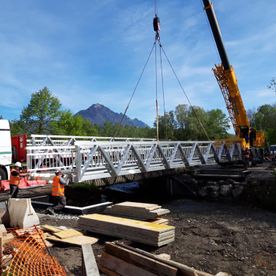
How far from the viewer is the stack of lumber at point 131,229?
6.27 m

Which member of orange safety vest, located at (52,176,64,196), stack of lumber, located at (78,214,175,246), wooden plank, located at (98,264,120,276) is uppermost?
orange safety vest, located at (52,176,64,196)

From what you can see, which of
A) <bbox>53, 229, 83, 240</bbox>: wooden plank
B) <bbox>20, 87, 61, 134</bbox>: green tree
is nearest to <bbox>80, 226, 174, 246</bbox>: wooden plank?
<bbox>53, 229, 83, 240</bbox>: wooden plank

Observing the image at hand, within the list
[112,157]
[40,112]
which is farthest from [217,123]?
[112,157]

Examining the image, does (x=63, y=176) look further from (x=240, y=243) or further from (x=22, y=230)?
(x=240, y=243)

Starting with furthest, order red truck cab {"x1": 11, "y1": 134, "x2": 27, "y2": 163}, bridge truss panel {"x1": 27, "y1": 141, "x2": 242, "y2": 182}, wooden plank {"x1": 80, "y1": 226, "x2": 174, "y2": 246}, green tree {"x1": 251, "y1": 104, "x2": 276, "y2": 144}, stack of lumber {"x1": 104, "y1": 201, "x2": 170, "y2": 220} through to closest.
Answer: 1. green tree {"x1": 251, "y1": 104, "x2": 276, "y2": 144}
2. red truck cab {"x1": 11, "y1": 134, "x2": 27, "y2": 163}
3. bridge truss panel {"x1": 27, "y1": 141, "x2": 242, "y2": 182}
4. stack of lumber {"x1": 104, "y1": 201, "x2": 170, "y2": 220}
5. wooden plank {"x1": 80, "y1": 226, "x2": 174, "y2": 246}

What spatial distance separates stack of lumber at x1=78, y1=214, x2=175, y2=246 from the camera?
6.27 metres

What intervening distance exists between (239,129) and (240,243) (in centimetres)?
1511

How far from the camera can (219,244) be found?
711 cm

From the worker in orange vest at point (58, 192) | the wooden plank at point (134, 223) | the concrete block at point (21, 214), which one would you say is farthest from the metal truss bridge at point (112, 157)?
the wooden plank at point (134, 223)

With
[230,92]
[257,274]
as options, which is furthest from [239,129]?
[257,274]

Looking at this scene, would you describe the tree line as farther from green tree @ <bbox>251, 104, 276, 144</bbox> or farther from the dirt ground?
the dirt ground

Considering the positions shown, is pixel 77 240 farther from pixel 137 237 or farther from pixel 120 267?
pixel 120 267

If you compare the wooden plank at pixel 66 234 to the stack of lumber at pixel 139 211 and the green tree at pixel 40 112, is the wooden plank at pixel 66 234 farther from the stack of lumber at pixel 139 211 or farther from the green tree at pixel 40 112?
the green tree at pixel 40 112

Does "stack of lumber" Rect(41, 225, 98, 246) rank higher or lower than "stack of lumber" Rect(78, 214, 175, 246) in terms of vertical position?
lower
